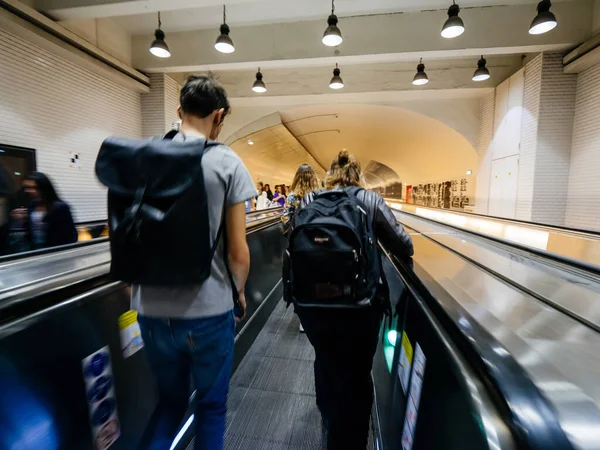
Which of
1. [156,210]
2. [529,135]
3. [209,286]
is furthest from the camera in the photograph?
[529,135]

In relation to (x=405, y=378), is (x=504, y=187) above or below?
above

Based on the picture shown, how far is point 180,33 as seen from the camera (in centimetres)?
667

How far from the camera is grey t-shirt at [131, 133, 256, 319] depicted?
38.1 inches

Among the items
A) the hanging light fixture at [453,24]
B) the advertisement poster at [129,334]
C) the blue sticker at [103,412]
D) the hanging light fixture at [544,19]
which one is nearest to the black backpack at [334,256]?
the advertisement poster at [129,334]

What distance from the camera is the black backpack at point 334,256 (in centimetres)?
126

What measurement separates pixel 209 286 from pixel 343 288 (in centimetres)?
57

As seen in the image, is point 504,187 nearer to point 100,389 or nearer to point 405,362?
point 405,362

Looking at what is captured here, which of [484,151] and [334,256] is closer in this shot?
[334,256]

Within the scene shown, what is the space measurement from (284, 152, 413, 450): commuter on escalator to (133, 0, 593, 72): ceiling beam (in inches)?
219

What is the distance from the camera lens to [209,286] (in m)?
1.00

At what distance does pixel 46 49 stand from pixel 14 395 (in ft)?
21.4

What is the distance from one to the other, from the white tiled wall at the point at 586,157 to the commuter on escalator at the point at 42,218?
7830 mm

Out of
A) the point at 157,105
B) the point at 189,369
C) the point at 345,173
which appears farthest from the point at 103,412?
the point at 157,105

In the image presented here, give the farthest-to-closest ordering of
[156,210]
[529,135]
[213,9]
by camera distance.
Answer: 1. [529,135]
2. [213,9]
3. [156,210]
